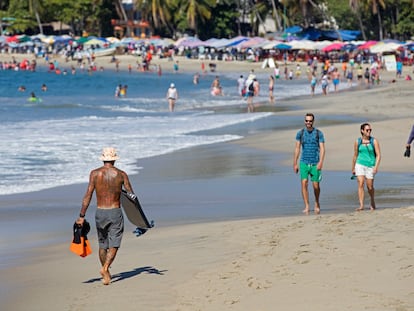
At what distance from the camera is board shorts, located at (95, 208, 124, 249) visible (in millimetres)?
8680

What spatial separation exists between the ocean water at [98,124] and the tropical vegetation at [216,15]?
24073 millimetres

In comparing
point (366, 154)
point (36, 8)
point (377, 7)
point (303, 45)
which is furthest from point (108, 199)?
point (36, 8)

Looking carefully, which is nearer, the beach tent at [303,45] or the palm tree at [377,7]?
the beach tent at [303,45]

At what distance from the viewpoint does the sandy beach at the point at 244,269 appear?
771 cm

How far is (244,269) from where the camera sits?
878 cm

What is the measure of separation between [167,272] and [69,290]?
94 centimetres

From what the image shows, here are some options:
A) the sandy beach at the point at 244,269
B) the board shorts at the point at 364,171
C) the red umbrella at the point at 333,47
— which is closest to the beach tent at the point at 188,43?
the red umbrella at the point at 333,47

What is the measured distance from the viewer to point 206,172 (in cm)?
1781

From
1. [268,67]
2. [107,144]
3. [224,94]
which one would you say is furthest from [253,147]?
[268,67]

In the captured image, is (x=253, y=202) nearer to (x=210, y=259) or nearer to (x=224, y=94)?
(x=210, y=259)

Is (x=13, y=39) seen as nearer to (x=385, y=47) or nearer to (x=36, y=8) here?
(x=36, y=8)

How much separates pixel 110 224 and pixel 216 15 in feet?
302

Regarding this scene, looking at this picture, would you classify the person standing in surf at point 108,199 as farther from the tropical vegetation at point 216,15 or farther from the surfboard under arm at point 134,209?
the tropical vegetation at point 216,15

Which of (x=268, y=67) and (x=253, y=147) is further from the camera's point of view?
(x=268, y=67)
